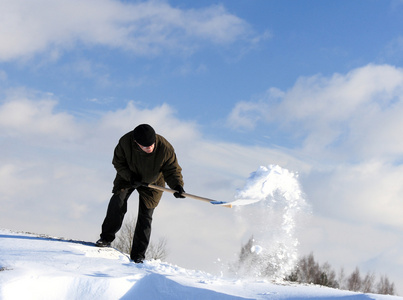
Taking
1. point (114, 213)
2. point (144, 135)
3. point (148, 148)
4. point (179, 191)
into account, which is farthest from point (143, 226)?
point (144, 135)

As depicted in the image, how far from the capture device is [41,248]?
585 cm

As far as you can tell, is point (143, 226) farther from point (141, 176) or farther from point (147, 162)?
point (147, 162)

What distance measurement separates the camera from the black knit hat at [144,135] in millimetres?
5680

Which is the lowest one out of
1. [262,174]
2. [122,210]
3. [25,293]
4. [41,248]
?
[25,293]

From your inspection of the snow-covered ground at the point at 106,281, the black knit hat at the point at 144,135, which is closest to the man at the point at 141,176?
the black knit hat at the point at 144,135

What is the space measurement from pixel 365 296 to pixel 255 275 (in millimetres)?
1622

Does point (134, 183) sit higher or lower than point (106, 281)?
higher

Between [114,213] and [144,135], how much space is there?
4.64 feet

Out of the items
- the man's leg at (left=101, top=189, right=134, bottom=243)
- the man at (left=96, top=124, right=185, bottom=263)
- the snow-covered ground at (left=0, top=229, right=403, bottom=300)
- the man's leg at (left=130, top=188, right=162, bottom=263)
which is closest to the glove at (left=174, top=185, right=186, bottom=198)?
the man at (left=96, top=124, right=185, bottom=263)

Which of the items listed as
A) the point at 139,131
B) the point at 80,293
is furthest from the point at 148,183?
the point at 80,293

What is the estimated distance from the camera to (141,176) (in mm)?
6207

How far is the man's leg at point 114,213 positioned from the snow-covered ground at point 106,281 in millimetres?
560

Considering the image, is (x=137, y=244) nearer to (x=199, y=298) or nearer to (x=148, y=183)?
(x=148, y=183)

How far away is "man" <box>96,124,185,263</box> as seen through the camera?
5941 mm
